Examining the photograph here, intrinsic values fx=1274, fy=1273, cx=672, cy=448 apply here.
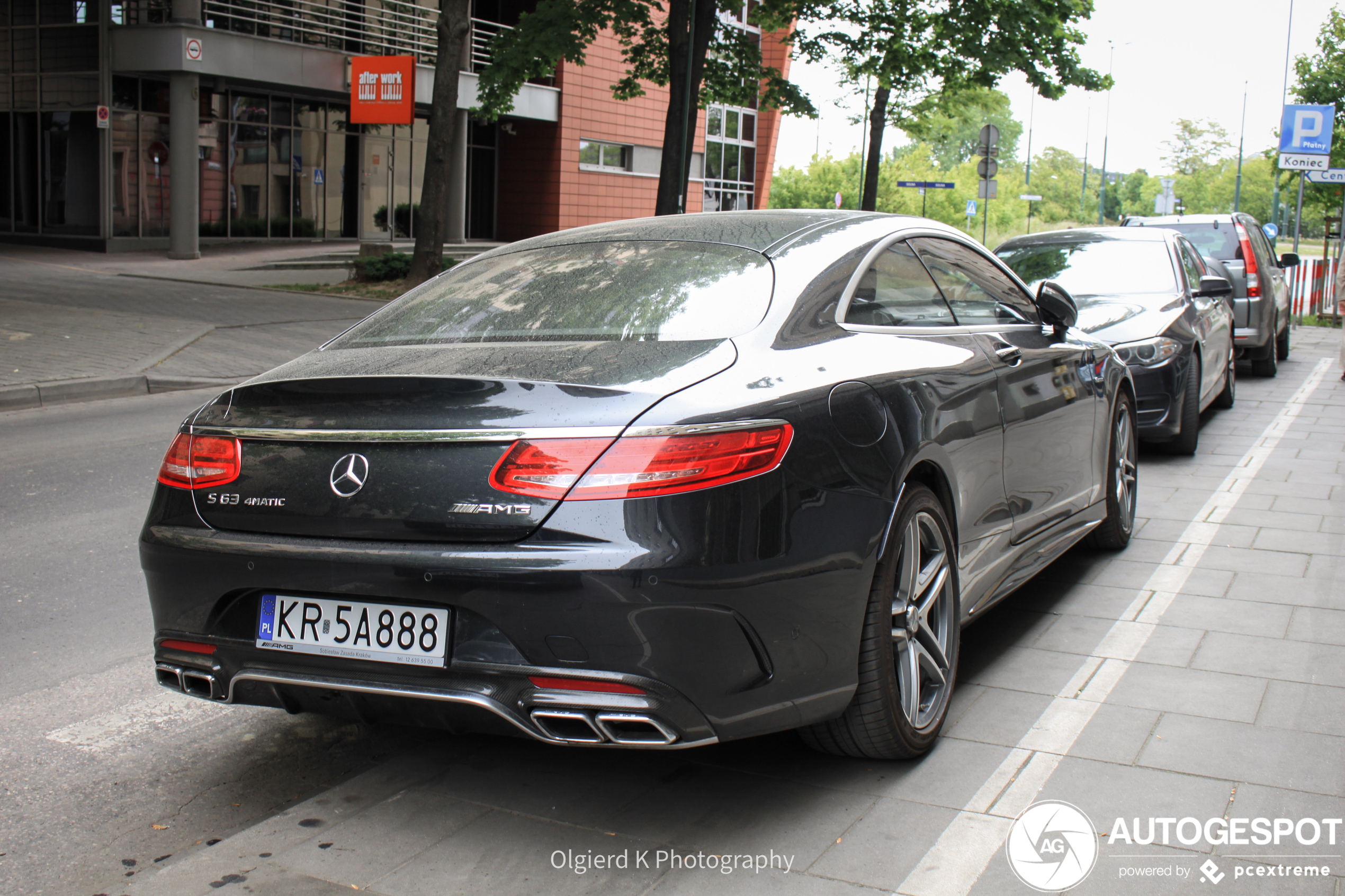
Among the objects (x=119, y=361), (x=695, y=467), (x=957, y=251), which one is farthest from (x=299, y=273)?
(x=695, y=467)

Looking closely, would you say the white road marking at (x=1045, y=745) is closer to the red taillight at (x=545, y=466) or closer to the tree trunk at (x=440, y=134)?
the red taillight at (x=545, y=466)

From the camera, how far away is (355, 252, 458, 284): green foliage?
2122 centimetres

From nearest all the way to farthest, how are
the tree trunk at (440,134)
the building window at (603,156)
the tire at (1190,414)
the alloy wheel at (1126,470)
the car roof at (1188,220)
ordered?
the alloy wheel at (1126,470) < the tire at (1190,414) < the car roof at (1188,220) < the tree trunk at (440,134) < the building window at (603,156)

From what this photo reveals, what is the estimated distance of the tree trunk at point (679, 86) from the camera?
2191cm

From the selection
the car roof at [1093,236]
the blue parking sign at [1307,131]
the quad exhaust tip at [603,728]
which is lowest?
the quad exhaust tip at [603,728]

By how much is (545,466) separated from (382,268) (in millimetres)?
19314

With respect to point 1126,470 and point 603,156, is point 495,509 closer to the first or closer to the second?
point 1126,470

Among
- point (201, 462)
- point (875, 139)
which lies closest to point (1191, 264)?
point (201, 462)

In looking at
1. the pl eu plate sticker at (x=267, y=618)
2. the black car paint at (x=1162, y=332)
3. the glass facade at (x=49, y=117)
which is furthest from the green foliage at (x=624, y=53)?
the pl eu plate sticker at (x=267, y=618)

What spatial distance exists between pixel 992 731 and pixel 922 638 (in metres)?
0.42

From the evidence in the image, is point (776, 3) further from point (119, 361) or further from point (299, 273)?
point (119, 361)

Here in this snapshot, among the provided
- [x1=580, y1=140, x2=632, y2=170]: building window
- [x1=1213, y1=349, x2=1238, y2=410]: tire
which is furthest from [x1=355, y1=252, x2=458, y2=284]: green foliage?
[x1=580, y1=140, x2=632, y2=170]: building window

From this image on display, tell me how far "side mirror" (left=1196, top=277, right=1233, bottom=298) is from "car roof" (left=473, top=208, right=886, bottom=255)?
6.13 meters

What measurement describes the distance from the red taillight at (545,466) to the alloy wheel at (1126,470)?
365 cm
